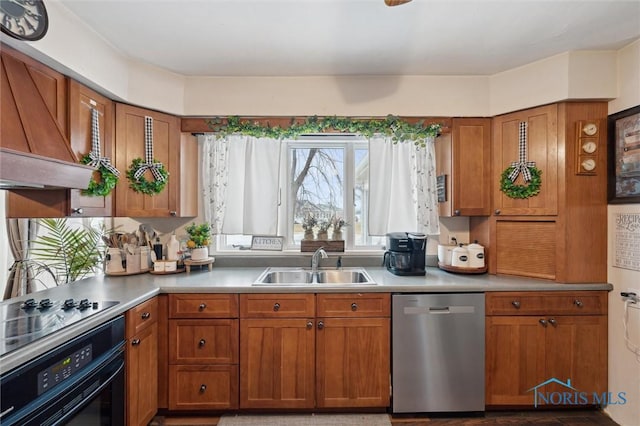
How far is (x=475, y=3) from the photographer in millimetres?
1552

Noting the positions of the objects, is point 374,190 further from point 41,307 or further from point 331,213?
point 41,307

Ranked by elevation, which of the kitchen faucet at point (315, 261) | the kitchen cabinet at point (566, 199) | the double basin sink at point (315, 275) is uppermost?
the kitchen cabinet at point (566, 199)

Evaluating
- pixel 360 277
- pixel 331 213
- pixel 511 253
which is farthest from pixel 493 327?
pixel 331 213

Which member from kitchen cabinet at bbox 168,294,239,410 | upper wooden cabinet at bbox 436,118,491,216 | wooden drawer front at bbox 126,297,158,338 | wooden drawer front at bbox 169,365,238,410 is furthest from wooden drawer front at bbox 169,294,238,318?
upper wooden cabinet at bbox 436,118,491,216

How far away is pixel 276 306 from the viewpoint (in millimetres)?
1945

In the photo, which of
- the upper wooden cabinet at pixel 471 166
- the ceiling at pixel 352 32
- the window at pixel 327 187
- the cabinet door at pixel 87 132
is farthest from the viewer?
the window at pixel 327 187

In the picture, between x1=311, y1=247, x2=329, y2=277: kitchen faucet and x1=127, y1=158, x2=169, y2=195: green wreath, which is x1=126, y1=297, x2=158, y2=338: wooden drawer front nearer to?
x1=127, y1=158, x2=169, y2=195: green wreath

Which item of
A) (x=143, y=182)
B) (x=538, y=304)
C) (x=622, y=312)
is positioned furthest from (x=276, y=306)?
(x=622, y=312)

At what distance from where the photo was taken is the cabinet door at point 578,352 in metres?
1.97

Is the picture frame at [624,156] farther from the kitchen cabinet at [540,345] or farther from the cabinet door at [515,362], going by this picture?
the cabinet door at [515,362]

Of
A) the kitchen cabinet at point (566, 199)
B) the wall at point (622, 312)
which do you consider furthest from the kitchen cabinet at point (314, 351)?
the wall at point (622, 312)

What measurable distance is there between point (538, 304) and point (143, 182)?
296 cm

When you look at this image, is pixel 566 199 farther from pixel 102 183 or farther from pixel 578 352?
pixel 102 183

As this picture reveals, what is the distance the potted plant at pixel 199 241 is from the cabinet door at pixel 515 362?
2194 millimetres
